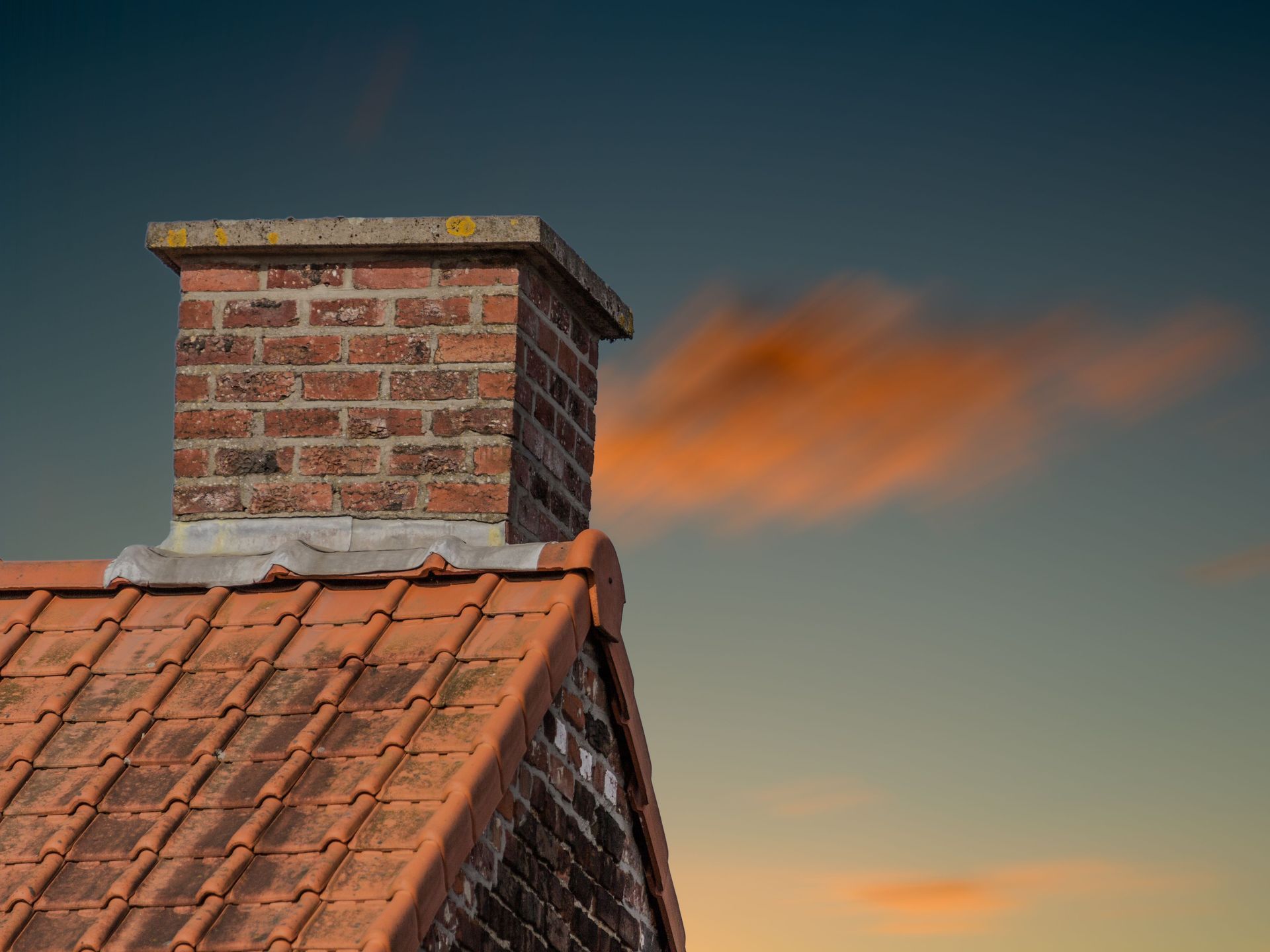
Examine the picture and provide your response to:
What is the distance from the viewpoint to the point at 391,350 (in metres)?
5.79

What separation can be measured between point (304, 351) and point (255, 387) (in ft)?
0.69

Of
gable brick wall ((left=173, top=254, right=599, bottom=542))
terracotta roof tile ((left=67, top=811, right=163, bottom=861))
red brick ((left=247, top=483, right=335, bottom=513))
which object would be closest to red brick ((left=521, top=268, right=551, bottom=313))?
gable brick wall ((left=173, top=254, right=599, bottom=542))

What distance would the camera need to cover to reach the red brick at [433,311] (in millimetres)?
5809

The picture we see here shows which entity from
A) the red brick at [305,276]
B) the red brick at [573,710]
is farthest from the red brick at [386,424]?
the red brick at [573,710]

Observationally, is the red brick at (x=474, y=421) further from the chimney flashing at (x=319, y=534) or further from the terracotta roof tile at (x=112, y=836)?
the terracotta roof tile at (x=112, y=836)

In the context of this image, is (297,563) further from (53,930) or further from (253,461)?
(53,930)

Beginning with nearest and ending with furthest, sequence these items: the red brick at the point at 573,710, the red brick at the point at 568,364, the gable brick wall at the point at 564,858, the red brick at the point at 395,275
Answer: the gable brick wall at the point at 564,858, the red brick at the point at 573,710, the red brick at the point at 395,275, the red brick at the point at 568,364

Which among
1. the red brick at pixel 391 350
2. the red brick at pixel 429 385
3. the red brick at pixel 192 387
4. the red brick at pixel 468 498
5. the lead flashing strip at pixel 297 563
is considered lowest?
the lead flashing strip at pixel 297 563

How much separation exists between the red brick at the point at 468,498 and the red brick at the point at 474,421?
0.19 meters

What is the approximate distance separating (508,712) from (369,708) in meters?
0.41

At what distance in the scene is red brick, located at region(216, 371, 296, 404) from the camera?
5.82m

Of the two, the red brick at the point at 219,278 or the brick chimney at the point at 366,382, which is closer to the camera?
the brick chimney at the point at 366,382

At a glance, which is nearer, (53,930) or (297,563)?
(53,930)

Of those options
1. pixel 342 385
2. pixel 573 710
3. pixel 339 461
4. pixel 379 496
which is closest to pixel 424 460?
pixel 379 496
